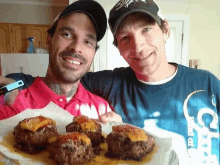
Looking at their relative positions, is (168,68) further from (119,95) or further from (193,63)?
(193,63)

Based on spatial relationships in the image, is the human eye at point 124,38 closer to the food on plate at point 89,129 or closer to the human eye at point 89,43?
the human eye at point 89,43

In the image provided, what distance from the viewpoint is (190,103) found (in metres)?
0.55

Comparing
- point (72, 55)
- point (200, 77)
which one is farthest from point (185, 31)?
point (72, 55)

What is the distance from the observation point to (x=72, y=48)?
514 millimetres

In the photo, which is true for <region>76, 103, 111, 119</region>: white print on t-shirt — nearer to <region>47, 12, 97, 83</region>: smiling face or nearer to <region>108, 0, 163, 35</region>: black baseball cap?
<region>47, 12, 97, 83</region>: smiling face

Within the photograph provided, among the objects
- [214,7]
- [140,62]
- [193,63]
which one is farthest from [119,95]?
[214,7]

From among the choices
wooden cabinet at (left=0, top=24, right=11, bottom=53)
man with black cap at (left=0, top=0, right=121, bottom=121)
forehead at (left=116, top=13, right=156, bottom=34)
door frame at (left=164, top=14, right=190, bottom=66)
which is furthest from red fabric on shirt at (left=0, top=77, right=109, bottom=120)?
wooden cabinet at (left=0, top=24, right=11, bottom=53)

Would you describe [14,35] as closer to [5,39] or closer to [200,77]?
[5,39]

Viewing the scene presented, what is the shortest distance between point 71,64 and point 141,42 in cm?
19

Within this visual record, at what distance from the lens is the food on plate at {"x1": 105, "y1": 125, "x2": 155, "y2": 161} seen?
38 centimetres

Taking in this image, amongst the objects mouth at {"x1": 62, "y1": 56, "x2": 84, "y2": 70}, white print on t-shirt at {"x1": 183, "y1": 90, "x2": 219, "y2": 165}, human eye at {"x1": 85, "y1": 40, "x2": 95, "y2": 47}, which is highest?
human eye at {"x1": 85, "y1": 40, "x2": 95, "y2": 47}

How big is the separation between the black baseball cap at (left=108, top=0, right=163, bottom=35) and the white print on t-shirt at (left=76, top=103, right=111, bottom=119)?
8.5 inches

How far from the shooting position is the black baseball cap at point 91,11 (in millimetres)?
538

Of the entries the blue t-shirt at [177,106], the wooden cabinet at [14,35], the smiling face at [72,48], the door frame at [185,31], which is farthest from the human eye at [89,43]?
the wooden cabinet at [14,35]
